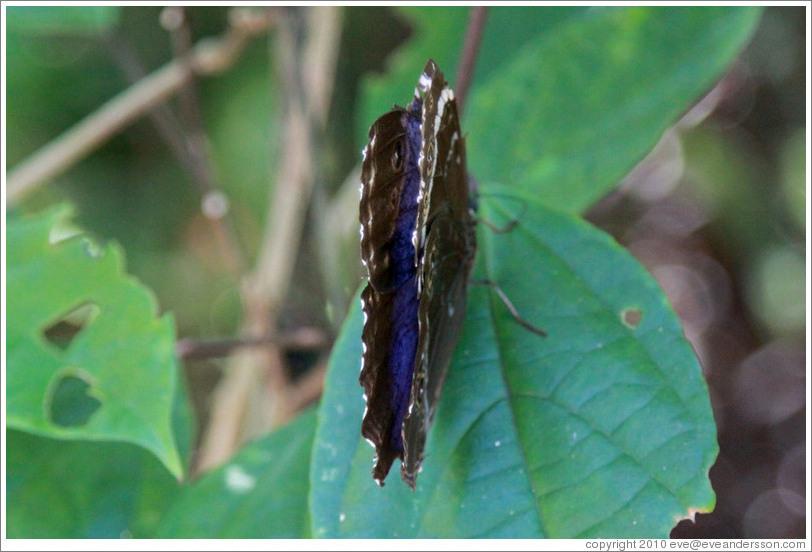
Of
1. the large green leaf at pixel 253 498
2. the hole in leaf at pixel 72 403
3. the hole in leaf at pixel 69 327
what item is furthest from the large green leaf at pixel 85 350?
the hole in leaf at pixel 69 327

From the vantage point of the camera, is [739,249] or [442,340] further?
[739,249]

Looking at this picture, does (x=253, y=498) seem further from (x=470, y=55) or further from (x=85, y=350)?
(x=470, y=55)

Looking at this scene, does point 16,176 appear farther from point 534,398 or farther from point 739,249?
point 739,249

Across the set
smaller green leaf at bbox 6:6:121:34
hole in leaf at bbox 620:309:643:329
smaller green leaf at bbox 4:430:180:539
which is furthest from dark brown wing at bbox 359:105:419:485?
smaller green leaf at bbox 6:6:121:34

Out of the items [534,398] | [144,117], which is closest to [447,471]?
[534,398]

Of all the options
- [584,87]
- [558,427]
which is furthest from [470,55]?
Result: [558,427]
